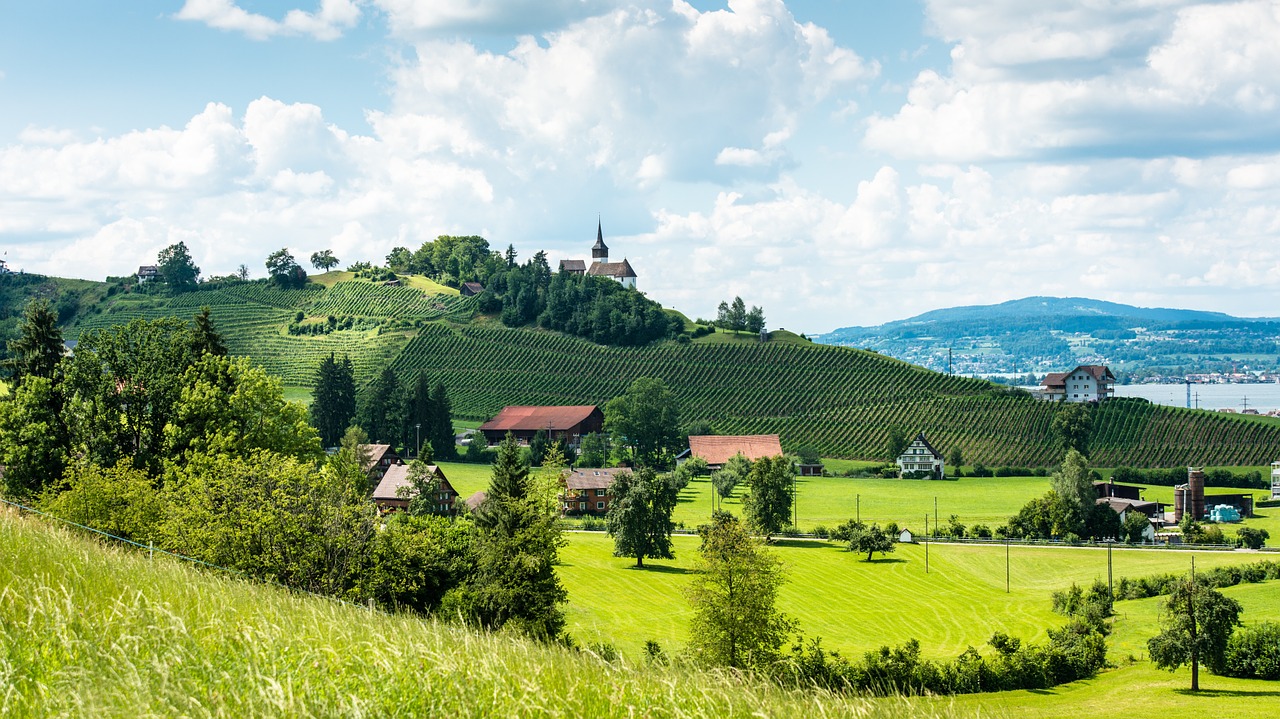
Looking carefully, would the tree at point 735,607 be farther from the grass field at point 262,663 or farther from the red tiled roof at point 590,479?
the red tiled roof at point 590,479

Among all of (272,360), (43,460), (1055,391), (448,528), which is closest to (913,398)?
(1055,391)

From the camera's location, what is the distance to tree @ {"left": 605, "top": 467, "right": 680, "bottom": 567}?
62.2 m

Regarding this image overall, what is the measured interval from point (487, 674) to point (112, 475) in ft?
96.8

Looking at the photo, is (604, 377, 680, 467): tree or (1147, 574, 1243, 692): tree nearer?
(1147, 574, 1243, 692): tree

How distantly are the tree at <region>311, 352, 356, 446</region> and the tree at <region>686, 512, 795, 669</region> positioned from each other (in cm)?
6817

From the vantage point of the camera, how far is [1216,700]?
1594 inches

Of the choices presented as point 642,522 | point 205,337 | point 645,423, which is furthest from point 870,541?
point 645,423

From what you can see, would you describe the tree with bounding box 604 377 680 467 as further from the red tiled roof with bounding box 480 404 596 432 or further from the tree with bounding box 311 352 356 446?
the tree with bounding box 311 352 356 446

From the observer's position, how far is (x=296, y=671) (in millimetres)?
7449

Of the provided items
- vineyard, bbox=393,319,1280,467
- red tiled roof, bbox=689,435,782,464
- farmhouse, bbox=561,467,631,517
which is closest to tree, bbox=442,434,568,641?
farmhouse, bbox=561,467,631,517

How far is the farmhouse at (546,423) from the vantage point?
375 ft

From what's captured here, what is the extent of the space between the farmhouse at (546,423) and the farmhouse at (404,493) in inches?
1266

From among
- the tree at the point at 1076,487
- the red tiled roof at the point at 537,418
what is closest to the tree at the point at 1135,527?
the tree at the point at 1076,487

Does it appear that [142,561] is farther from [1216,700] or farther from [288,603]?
[1216,700]
